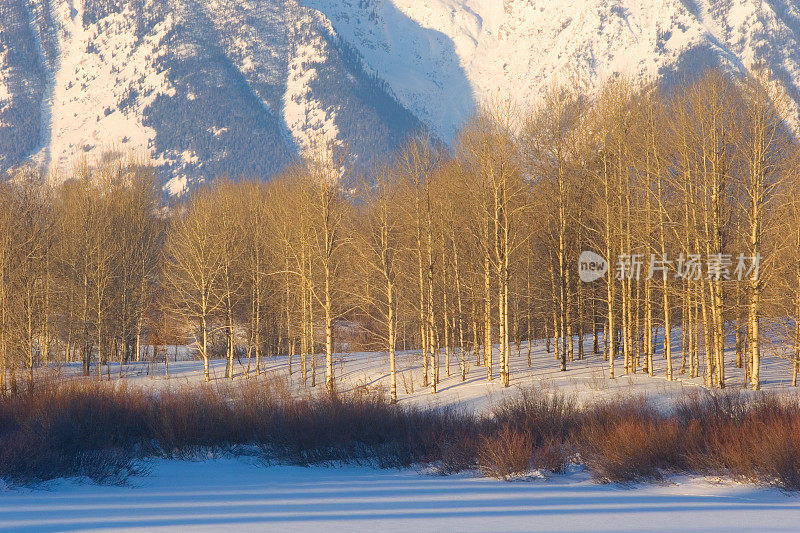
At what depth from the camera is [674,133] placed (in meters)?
24.7

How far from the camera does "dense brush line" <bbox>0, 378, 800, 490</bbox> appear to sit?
11.0m

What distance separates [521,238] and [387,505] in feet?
77.8

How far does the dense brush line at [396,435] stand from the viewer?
11039 millimetres

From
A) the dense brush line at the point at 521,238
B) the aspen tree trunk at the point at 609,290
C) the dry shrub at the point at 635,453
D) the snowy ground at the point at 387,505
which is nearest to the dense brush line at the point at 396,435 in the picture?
the dry shrub at the point at 635,453

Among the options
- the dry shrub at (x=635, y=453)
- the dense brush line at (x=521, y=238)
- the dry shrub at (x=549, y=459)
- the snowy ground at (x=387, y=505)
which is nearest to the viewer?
the snowy ground at (x=387, y=505)

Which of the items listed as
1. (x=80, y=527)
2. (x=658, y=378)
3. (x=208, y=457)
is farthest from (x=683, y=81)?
(x=80, y=527)

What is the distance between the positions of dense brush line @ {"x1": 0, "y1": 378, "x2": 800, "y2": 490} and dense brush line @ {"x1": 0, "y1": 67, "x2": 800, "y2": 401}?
21.9 ft

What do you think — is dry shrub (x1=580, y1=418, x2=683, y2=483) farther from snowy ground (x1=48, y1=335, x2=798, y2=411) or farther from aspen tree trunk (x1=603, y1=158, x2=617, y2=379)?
aspen tree trunk (x1=603, y1=158, x2=617, y2=379)

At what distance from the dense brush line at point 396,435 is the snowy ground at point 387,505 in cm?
40

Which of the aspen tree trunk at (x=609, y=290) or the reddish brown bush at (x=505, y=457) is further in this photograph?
the aspen tree trunk at (x=609, y=290)

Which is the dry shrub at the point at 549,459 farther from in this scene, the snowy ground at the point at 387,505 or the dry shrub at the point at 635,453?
the dry shrub at the point at 635,453

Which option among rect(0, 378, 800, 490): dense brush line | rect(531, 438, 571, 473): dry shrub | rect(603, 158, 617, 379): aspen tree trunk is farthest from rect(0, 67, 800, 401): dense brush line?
rect(531, 438, 571, 473): dry shrub

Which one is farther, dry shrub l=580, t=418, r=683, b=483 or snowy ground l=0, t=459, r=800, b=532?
dry shrub l=580, t=418, r=683, b=483

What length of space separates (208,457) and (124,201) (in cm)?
3557
